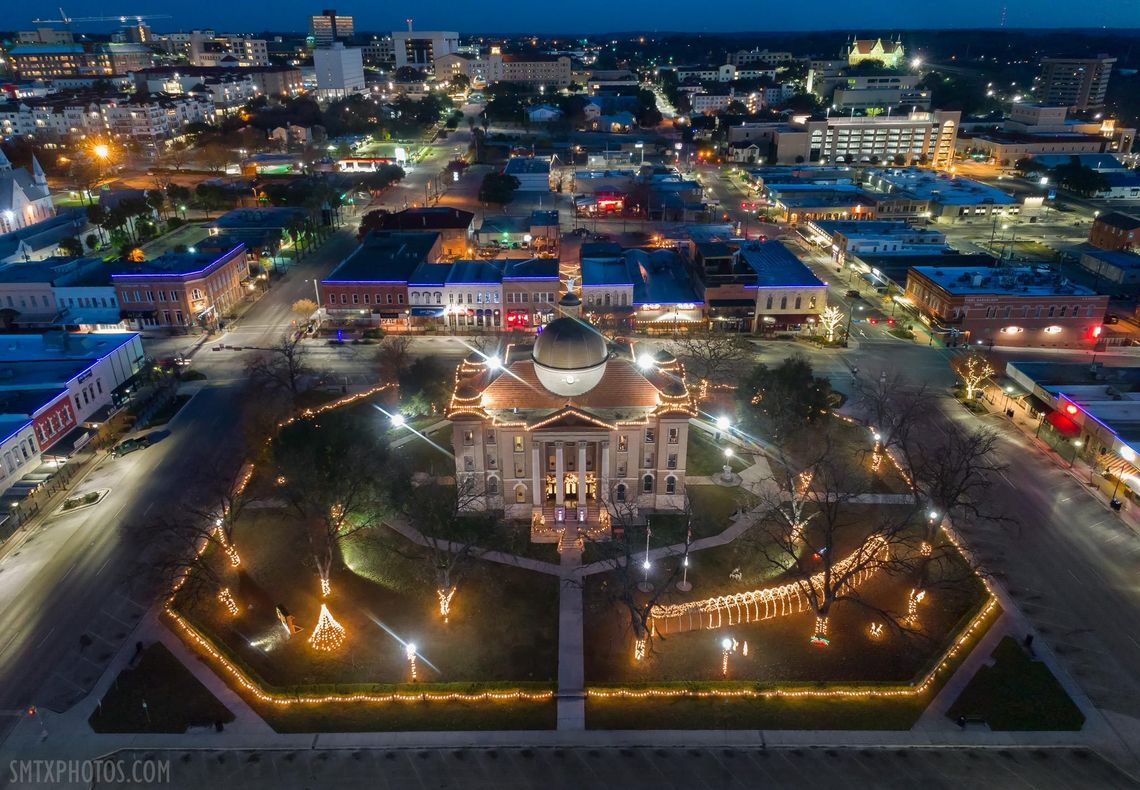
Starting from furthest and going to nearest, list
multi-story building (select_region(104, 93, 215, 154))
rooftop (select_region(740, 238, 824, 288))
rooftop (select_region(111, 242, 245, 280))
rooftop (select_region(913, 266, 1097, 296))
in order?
multi-story building (select_region(104, 93, 215, 154)) < rooftop (select_region(740, 238, 824, 288)) < rooftop (select_region(111, 242, 245, 280)) < rooftop (select_region(913, 266, 1097, 296))

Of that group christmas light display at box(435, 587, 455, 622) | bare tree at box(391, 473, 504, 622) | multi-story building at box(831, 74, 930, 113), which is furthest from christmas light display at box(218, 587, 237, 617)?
multi-story building at box(831, 74, 930, 113)

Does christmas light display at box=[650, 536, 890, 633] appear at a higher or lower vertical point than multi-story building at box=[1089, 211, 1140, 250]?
lower

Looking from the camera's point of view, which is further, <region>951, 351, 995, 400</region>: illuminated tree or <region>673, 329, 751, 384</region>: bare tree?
<region>673, 329, 751, 384</region>: bare tree

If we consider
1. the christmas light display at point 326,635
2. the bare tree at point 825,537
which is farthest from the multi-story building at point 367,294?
the christmas light display at point 326,635

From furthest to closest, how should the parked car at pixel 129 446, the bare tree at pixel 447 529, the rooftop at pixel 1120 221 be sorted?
the rooftop at pixel 1120 221
the parked car at pixel 129 446
the bare tree at pixel 447 529

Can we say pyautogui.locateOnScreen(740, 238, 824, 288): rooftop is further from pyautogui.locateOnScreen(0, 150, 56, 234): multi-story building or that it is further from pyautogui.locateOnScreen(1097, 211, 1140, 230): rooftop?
pyautogui.locateOnScreen(0, 150, 56, 234): multi-story building

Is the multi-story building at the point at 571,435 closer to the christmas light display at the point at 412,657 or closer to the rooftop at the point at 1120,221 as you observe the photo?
the christmas light display at the point at 412,657

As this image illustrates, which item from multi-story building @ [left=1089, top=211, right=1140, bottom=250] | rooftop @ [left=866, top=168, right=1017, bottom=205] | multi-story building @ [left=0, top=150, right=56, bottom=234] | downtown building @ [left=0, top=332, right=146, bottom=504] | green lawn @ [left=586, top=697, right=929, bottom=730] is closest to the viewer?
green lawn @ [left=586, top=697, right=929, bottom=730]
